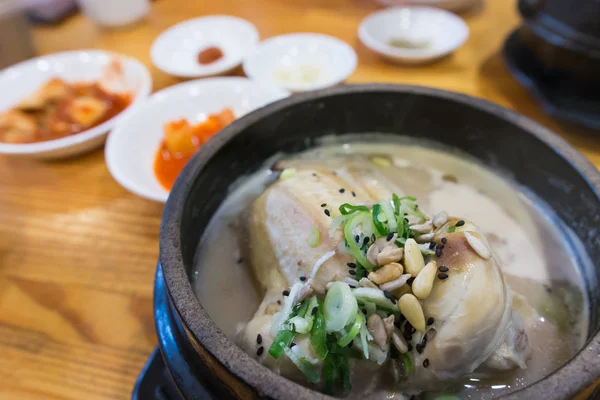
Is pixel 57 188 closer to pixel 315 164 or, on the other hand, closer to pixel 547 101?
pixel 315 164

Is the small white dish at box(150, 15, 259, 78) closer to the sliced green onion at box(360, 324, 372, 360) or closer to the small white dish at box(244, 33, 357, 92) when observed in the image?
the small white dish at box(244, 33, 357, 92)

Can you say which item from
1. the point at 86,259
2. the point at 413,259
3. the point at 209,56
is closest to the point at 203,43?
the point at 209,56

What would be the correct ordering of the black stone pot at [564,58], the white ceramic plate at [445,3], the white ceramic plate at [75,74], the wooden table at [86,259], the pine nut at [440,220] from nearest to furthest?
the pine nut at [440,220]
the wooden table at [86,259]
the black stone pot at [564,58]
the white ceramic plate at [75,74]
the white ceramic plate at [445,3]

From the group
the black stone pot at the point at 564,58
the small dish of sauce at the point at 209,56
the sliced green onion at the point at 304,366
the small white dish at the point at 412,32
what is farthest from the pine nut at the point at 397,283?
the small dish of sauce at the point at 209,56

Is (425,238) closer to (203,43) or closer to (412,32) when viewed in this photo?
(412,32)

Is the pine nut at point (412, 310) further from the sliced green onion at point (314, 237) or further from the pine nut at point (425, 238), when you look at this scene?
the sliced green onion at point (314, 237)
